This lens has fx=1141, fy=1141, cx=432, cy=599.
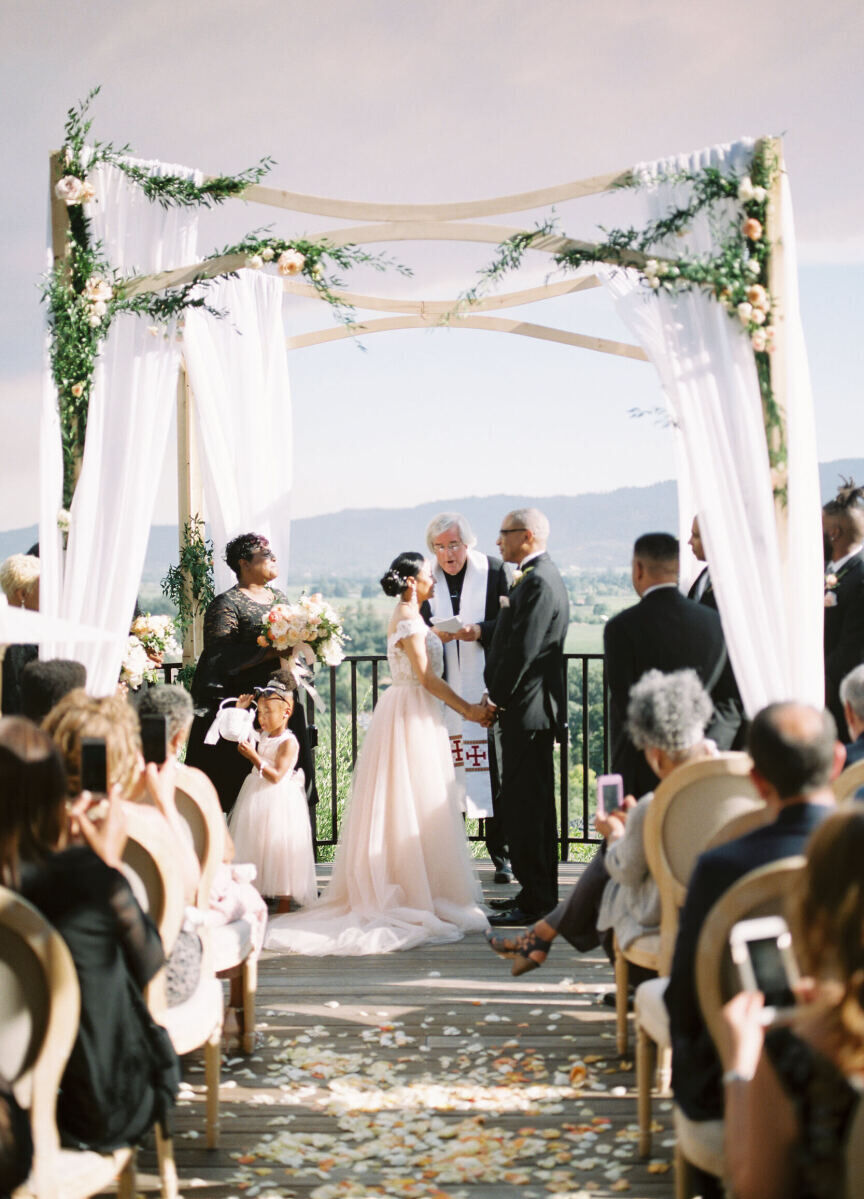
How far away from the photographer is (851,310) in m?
40.7

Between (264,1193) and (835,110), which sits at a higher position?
(835,110)

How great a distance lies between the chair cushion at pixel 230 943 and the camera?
3.38 m

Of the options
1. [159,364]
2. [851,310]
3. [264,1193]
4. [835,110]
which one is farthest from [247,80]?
[851,310]

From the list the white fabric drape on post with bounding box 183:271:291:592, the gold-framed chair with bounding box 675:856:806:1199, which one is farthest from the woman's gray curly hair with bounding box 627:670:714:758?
the white fabric drape on post with bounding box 183:271:291:592

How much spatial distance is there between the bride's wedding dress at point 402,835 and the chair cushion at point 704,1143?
2.79 m

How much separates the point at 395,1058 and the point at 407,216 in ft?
10.6

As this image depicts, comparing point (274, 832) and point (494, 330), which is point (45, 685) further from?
point (494, 330)

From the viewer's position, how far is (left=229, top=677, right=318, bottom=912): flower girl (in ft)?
16.8

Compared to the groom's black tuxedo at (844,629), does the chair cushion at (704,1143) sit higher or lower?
lower

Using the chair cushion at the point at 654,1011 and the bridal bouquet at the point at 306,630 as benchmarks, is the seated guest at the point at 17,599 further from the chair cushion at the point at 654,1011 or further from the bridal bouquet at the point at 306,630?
the chair cushion at the point at 654,1011

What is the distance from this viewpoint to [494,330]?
607cm

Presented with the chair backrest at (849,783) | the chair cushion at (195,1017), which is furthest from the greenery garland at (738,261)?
the chair cushion at (195,1017)

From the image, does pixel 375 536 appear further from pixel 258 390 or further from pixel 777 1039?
pixel 777 1039

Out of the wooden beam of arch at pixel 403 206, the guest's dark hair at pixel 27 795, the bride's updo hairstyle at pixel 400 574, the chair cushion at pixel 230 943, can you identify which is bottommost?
the chair cushion at pixel 230 943
